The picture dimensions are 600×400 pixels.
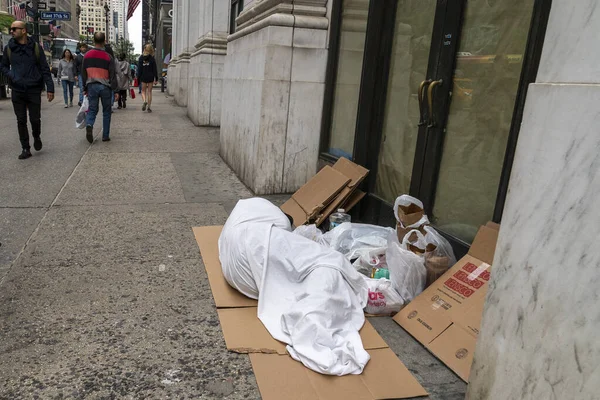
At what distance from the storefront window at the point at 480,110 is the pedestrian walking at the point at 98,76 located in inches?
256

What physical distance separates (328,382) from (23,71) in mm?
6372

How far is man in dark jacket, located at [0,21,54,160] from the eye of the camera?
6621mm

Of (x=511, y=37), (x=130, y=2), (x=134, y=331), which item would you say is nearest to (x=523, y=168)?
(x=511, y=37)

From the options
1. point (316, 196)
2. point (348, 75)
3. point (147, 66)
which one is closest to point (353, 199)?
point (316, 196)

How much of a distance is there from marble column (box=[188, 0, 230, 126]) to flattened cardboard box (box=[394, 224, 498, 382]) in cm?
935

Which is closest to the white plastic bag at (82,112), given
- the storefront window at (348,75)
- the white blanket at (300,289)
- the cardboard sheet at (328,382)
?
the storefront window at (348,75)

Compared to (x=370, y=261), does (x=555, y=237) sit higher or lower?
higher

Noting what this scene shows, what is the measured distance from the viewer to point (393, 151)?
427 centimetres

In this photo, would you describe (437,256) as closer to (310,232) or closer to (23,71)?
(310,232)

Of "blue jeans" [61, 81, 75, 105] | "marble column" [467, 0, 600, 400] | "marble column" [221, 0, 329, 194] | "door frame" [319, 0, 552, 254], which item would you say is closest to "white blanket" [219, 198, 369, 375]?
"marble column" [467, 0, 600, 400]

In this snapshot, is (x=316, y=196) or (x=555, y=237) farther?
(x=316, y=196)

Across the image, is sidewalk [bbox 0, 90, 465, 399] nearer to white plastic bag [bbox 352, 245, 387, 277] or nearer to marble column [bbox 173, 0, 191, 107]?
white plastic bag [bbox 352, 245, 387, 277]

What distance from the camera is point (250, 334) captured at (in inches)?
105

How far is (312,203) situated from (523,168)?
2.78 metres
